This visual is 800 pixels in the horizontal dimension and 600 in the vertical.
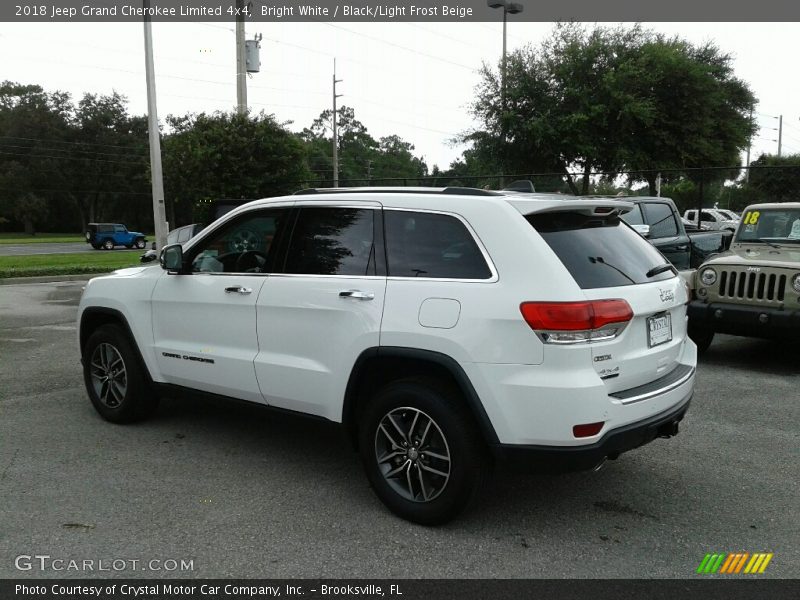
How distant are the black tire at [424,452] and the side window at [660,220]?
29.1ft

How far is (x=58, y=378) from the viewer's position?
23.1 ft

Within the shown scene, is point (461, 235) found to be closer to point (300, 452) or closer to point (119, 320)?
point (300, 452)

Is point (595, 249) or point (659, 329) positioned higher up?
point (595, 249)

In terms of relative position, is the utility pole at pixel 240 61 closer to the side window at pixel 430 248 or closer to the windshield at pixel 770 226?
the windshield at pixel 770 226

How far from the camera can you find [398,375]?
3.96 meters

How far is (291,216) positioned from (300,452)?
5.55 ft

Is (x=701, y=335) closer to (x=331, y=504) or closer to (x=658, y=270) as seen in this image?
(x=658, y=270)

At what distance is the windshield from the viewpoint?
8.24 metres

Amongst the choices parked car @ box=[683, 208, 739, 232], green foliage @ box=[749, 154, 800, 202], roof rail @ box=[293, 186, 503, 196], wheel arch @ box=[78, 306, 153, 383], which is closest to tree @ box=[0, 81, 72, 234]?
parked car @ box=[683, 208, 739, 232]

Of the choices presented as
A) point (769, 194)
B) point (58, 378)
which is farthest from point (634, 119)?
point (58, 378)

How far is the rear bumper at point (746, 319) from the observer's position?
23.0 feet

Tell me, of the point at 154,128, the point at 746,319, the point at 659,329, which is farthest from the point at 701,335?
the point at 154,128

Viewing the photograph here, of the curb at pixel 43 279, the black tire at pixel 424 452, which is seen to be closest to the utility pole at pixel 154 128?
the curb at pixel 43 279

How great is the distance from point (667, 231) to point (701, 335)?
13.5 feet
